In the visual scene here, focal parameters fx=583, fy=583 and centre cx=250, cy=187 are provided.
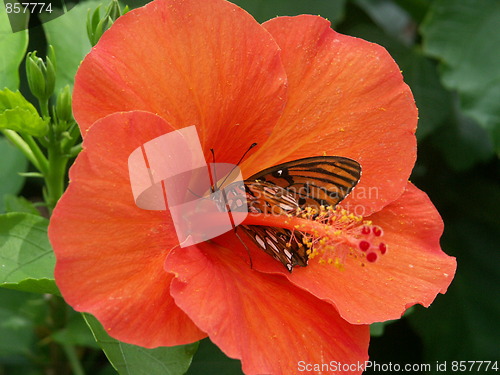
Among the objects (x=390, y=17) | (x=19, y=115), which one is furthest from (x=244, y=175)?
(x=390, y=17)

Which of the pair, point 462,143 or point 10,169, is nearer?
point 10,169

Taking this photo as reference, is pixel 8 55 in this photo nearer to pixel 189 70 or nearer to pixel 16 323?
pixel 189 70

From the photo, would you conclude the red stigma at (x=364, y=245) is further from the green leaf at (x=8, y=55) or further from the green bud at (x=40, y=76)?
→ the green leaf at (x=8, y=55)

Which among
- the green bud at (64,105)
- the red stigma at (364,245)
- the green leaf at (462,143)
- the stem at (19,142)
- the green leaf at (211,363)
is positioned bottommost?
the green leaf at (462,143)

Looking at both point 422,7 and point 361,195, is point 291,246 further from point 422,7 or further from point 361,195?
point 422,7

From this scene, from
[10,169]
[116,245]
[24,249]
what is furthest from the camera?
[10,169]

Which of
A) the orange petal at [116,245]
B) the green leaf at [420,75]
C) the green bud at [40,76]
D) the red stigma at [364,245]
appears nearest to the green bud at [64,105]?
the green bud at [40,76]

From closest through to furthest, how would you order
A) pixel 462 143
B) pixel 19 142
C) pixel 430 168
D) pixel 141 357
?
pixel 141 357 < pixel 19 142 < pixel 462 143 < pixel 430 168
